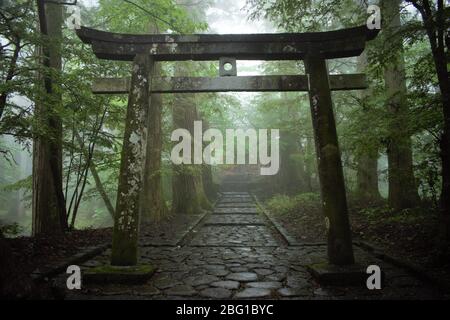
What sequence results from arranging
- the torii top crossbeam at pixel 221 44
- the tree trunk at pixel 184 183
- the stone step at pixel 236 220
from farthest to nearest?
1. the tree trunk at pixel 184 183
2. the stone step at pixel 236 220
3. the torii top crossbeam at pixel 221 44

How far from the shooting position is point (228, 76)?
544 cm

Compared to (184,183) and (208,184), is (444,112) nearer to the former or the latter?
(184,183)

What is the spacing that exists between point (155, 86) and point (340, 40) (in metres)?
3.34

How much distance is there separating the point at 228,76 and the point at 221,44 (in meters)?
0.58

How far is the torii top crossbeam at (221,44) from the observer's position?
17.6 ft

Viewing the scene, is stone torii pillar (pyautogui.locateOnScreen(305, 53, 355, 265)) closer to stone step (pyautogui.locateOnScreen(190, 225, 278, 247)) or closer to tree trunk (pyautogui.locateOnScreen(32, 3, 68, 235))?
stone step (pyautogui.locateOnScreen(190, 225, 278, 247))

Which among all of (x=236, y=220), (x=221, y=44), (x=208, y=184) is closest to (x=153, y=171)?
(x=236, y=220)

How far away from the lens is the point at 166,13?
8.93 metres

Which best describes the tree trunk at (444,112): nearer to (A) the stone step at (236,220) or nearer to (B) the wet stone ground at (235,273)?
(B) the wet stone ground at (235,273)

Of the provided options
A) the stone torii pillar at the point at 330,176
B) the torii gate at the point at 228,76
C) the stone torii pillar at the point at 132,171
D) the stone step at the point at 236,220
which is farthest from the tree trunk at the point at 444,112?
the stone step at the point at 236,220

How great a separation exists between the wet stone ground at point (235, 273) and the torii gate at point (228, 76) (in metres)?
0.72

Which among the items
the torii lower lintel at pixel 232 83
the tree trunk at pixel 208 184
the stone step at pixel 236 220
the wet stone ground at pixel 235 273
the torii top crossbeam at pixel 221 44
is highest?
the torii top crossbeam at pixel 221 44

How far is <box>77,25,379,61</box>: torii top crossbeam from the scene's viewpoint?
5.38m
